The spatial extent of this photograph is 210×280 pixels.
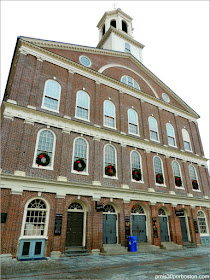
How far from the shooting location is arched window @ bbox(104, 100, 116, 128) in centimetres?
Result: 1842

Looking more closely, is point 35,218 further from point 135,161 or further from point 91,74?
point 91,74

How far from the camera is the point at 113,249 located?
13.9m

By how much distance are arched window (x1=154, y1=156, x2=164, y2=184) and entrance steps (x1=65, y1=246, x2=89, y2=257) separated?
30.8ft

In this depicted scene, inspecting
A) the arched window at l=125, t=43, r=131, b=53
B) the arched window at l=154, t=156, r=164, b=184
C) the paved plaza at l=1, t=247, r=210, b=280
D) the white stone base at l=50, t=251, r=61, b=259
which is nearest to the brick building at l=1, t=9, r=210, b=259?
the white stone base at l=50, t=251, r=61, b=259

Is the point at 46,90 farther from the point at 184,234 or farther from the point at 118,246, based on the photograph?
the point at 184,234

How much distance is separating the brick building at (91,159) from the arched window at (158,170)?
18cm

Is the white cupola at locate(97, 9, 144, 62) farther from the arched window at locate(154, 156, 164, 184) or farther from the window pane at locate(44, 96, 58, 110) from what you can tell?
the arched window at locate(154, 156, 164, 184)

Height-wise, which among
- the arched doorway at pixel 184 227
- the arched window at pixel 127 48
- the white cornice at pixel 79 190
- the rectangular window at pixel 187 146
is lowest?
the arched doorway at pixel 184 227

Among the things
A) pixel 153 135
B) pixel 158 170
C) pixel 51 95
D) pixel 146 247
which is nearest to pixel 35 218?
pixel 146 247

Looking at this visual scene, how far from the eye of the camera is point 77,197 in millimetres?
13969

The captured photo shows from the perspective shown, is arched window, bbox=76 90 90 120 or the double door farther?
arched window, bbox=76 90 90 120

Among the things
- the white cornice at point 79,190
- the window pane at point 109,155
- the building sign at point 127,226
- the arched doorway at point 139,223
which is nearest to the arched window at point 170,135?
the white cornice at point 79,190

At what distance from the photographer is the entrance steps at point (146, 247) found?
49.6 ft

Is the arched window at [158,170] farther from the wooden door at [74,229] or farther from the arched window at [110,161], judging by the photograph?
the wooden door at [74,229]
